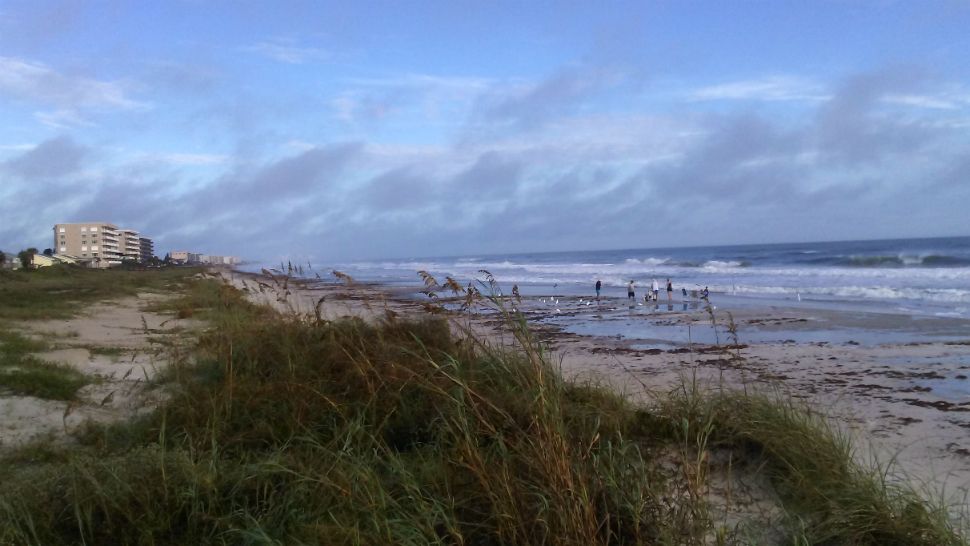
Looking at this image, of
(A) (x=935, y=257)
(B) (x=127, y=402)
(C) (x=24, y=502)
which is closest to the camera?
(C) (x=24, y=502)

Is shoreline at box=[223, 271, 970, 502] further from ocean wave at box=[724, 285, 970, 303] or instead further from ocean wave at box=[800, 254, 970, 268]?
ocean wave at box=[800, 254, 970, 268]

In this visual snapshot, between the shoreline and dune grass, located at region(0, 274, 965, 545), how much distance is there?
51cm

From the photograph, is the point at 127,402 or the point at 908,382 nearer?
the point at 127,402

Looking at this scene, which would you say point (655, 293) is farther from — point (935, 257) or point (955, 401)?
point (935, 257)

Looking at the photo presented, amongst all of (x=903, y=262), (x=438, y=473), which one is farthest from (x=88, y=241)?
(x=438, y=473)

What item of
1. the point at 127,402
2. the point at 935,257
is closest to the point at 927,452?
the point at 127,402

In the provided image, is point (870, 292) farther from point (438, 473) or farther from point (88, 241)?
point (88, 241)

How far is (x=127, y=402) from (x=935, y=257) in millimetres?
44193

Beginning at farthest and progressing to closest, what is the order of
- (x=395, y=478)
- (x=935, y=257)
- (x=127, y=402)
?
(x=935, y=257) → (x=127, y=402) → (x=395, y=478)

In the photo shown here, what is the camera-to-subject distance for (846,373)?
328 inches

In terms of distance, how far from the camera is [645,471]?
311 cm

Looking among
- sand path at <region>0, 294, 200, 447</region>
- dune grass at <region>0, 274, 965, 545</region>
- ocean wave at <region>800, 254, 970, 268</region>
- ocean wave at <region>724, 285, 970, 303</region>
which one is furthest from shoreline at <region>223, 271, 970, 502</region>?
ocean wave at <region>800, 254, 970, 268</region>

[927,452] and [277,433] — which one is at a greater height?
[277,433]

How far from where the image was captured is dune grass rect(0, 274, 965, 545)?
282cm
